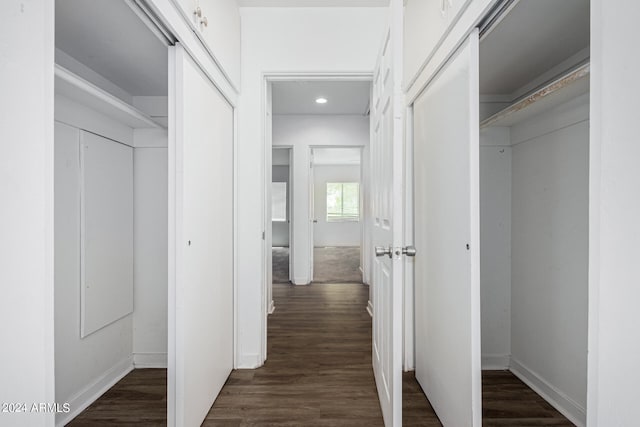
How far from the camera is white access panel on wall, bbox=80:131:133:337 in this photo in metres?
1.88

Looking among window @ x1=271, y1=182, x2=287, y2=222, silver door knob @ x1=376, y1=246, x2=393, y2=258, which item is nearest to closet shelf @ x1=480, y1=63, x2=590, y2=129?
silver door knob @ x1=376, y1=246, x2=393, y2=258

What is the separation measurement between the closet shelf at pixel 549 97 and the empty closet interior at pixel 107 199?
1.67m

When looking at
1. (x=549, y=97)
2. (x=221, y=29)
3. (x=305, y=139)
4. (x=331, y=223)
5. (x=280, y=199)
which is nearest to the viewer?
(x=549, y=97)

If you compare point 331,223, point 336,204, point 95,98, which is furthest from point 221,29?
point 336,204

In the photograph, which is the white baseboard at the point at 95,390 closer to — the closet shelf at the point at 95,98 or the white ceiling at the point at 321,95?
the closet shelf at the point at 95,98

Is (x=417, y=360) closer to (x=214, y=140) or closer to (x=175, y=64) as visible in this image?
(x=214, y=140)

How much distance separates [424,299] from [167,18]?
192 cm

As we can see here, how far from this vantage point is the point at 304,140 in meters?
4.88

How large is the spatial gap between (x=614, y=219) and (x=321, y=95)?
12.0 feet

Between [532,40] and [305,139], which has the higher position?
[305,139]

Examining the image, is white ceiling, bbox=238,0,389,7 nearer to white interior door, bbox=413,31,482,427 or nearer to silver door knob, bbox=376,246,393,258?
white interior door, bbox=413,31,482,427
